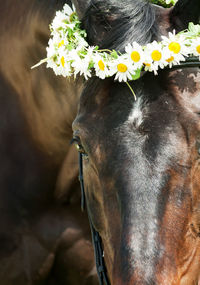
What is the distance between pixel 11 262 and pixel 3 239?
0.16 m

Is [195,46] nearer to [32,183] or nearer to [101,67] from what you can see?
[101,67]

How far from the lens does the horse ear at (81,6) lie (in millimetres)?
2596

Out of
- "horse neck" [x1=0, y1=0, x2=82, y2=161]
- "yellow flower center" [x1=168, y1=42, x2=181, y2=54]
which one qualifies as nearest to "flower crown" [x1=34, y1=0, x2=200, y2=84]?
"yellow flower center" [x1=168, y1=42, x2=181, y2=54]

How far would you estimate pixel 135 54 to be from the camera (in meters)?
2.19

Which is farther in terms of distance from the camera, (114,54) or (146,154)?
(114,54)

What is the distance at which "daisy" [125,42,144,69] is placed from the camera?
219cm

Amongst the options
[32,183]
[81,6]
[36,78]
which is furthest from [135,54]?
[32,183]

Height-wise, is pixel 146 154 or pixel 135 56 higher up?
pixel 135 56

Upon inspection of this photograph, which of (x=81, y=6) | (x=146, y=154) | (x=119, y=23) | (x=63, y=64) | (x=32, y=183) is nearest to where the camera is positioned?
(x=146, y=154)

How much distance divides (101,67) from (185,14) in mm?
450

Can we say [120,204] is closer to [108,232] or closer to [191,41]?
[108,232]

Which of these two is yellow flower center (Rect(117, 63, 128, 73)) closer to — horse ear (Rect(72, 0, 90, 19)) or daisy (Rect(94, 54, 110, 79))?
daisy (Rect(94, 54, 110, 79))

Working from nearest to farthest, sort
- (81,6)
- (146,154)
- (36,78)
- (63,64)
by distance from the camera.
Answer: (146,154), (63,64), (81,6), (36,78)

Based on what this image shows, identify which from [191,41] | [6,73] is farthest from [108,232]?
[6,73]
